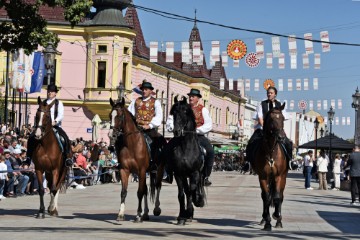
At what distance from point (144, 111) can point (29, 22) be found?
386cm

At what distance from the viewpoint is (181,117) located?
52.4ft

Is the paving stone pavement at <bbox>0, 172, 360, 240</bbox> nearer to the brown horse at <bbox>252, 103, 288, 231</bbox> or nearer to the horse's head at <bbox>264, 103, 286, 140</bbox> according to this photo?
the brown horse at <bbox>252, 103, 288, 231</bbox>

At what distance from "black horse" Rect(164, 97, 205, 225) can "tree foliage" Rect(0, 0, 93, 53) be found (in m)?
4.80

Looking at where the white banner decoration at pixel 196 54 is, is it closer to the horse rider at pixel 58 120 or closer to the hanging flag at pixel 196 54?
the hanging flag at pixel 196 54

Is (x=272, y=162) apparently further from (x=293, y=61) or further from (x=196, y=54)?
(x=196, y=54)

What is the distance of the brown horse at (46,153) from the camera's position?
17.2 m

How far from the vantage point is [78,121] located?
69.6 metres

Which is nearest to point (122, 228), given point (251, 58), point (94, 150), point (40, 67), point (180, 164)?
point (180, 164)

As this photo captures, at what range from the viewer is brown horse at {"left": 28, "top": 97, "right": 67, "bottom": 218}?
675 inches

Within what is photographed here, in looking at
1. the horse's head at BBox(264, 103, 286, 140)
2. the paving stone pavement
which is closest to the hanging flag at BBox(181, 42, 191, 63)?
the paving stone pavement

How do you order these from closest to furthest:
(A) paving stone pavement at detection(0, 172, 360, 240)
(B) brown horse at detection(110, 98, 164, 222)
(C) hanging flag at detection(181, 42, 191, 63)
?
(A) paving stone pavement at detection(0, 172, 360, 240)
(B) brown horse at detection(110, 98, 164, 222)
(C) hanging flag at detection(181, 42, 191, 63)

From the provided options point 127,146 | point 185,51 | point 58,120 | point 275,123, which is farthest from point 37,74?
point 275,123

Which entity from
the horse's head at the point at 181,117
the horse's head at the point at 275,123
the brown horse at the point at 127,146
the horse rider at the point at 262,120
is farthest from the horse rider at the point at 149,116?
the horse's head at the point at 275,123

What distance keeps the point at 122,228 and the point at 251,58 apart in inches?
1372
